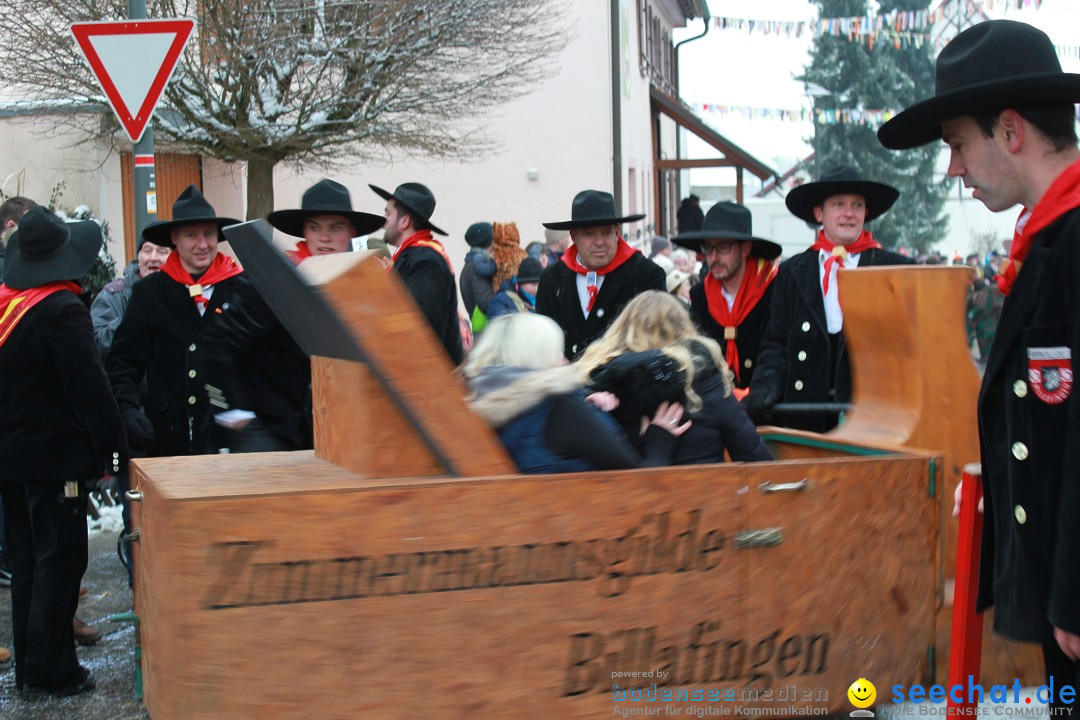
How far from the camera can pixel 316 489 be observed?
310cm

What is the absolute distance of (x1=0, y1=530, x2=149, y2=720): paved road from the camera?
5.04m

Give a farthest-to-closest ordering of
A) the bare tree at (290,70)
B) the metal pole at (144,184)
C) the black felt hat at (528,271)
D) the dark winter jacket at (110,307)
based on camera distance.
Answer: the bare tree at (290,70), the black felt hat at (528,271), the metal pole at (144,184), the dark winter jacket at (110,307)

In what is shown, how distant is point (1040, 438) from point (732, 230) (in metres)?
4.08

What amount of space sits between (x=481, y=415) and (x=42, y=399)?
7.99 feet

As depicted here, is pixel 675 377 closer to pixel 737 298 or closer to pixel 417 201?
pixel 417 201

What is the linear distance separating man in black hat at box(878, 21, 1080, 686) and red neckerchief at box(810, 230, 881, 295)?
3.01 m

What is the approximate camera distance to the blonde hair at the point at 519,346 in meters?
3.76

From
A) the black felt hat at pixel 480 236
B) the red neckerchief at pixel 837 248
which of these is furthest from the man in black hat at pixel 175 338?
the black felt hat at pixel 480 236

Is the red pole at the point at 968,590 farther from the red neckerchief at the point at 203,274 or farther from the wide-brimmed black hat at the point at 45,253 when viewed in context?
the red neckerchief at the point at 203,274

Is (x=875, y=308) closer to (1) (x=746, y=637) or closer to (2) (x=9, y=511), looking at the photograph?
(1) (x=746, y=637)

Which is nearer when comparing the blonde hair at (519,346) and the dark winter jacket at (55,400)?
the blonde hair at (519,346)

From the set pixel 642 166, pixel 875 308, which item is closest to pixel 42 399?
pixel 875 308

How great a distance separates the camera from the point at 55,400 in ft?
16.9

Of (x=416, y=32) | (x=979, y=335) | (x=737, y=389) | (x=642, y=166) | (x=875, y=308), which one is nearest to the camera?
(x=875, y=308)
